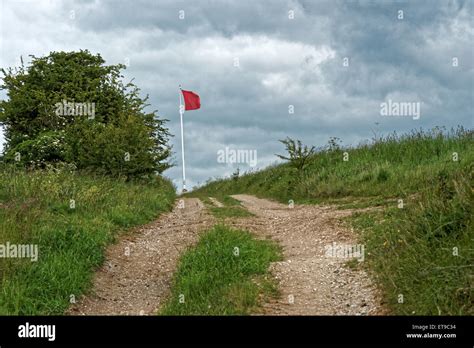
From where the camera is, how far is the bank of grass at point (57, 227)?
8.83 meters

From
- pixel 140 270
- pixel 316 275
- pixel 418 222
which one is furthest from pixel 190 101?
pixel 418 222

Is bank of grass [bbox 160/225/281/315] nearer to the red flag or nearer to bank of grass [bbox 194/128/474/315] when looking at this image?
bank of grass [bbox 194/128/474/315]

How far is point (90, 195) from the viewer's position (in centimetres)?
1641

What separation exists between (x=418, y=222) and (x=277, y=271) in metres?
2.51

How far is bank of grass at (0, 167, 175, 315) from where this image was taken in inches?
348

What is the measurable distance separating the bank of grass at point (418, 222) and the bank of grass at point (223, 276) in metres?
1.85

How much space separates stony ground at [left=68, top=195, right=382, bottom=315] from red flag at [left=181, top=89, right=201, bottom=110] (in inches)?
918

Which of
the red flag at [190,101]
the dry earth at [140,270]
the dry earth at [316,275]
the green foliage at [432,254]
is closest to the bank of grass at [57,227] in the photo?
the dry earth at [140,270]

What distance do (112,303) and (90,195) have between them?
7.37 meters

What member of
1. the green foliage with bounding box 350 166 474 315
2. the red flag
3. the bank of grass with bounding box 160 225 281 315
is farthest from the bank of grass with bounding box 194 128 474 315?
the red flag

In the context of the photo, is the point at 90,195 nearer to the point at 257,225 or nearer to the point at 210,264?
the point at 257,225

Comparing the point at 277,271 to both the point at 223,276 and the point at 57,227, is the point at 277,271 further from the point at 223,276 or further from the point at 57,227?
the point at 57,227

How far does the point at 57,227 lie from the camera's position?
11.8 m
